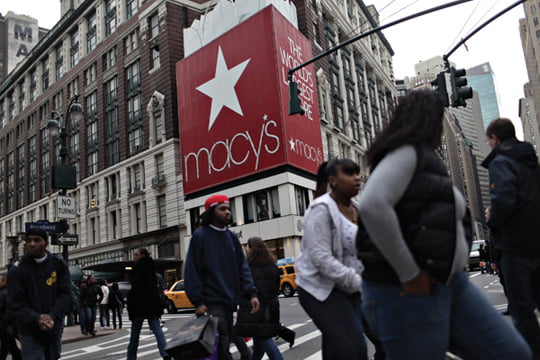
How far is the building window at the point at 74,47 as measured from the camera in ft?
189

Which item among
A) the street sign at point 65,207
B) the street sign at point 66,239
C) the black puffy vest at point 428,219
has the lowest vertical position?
the black puffy vest at point 428,219

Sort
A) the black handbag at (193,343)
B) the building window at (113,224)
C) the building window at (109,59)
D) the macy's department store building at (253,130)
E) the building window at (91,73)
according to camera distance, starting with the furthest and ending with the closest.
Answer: the building window at (91,73) → the building window at (109,59) → the building window at (113,224) → the macy's department store building at (253,130) → the black handbag at (193,343)

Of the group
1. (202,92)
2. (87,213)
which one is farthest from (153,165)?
(87,213)

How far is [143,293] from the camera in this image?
723cm

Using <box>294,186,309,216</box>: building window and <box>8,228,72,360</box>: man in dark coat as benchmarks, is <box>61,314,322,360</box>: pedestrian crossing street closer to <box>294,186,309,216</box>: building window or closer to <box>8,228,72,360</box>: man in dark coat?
<box>8,228,72,360</box>: man in dark coat

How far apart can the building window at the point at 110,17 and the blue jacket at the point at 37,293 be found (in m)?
51.0

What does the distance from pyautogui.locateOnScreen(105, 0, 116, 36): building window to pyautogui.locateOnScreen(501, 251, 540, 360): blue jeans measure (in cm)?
5348

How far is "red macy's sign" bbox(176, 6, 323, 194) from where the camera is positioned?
34531 millimetres

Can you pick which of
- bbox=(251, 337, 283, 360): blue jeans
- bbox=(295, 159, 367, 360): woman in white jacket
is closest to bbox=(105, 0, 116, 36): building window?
bbox=(251, 337, 283, 360): blue jeans

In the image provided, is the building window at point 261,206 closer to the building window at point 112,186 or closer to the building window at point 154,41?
the building window at point 154,41

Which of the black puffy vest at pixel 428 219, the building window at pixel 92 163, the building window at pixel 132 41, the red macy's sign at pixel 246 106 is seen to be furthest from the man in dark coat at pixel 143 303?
the building window at pixel 92 163

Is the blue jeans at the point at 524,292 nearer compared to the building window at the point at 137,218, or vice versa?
the blue jeans at the point at 524,292

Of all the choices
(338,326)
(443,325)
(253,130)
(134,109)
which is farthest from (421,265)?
(134,109)

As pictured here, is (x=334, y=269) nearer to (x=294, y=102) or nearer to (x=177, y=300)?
(x=294, y=102)
